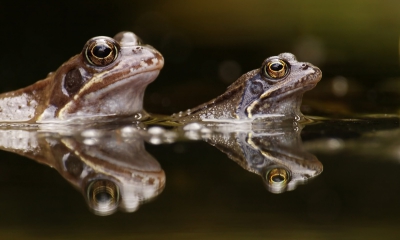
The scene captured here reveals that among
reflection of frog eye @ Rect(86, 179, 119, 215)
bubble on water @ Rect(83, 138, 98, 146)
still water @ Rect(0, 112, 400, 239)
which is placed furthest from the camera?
bubble on water @ Rect(83, 138, 98, 146)

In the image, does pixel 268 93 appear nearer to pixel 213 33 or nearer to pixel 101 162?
pixel 101 162

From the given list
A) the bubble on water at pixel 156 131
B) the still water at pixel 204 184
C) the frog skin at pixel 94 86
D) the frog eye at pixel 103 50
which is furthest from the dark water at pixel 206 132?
the frog eye at pixel 103 50

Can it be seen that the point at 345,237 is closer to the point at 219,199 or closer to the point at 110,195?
the point at 219,199

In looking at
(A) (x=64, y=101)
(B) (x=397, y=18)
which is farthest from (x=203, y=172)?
(B) (x=397, y=18)

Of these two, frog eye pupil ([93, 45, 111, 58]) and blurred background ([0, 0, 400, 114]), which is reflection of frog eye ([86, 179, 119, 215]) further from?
blurred background ([0, 0, 400, 114])

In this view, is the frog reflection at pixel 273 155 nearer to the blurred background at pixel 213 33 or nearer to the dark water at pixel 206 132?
the dark water at pixel 206 132

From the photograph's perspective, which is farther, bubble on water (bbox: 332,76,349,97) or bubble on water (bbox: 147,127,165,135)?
bubble on water (bbox: 332,76,349,97)

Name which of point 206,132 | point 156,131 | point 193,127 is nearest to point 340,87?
point 193,127

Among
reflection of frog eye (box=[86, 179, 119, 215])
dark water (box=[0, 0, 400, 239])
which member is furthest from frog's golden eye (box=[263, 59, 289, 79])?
reflection of frog eye (box=[86, 179, 119, 215])
